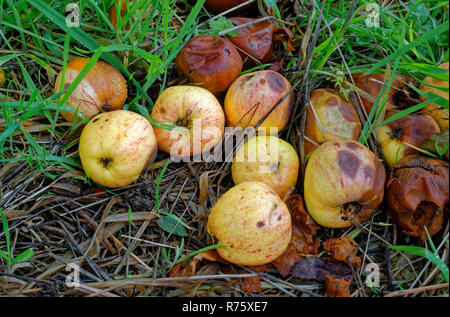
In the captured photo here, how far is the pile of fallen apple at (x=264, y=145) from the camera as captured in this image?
2.04 meters

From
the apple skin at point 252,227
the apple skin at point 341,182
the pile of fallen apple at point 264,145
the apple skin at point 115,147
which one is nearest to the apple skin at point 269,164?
the pile of fallen apple at point 264,145

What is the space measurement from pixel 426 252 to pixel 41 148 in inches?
85.2

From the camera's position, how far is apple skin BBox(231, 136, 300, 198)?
227 centimetres

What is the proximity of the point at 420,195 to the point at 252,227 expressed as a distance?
94 cm

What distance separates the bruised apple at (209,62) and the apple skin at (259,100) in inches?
3.7

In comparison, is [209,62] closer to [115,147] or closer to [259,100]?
[259,100]

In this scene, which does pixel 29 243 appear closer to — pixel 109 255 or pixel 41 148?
pixel 109 255

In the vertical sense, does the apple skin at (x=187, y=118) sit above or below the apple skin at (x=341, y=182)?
above

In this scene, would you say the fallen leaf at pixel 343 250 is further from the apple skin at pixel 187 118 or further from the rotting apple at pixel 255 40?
the rotting apple at pixel 255 40

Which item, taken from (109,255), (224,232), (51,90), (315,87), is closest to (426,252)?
(224,232)

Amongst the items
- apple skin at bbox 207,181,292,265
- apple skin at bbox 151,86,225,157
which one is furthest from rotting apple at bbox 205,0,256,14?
apple skin at bbox 207,181,292,265

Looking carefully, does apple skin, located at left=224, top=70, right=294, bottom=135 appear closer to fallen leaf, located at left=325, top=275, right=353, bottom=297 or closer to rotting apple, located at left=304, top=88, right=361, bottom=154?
rotting apple, located at left=304, top=88, right=361, bottom=154

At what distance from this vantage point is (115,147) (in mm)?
2107

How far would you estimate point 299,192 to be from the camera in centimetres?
241
